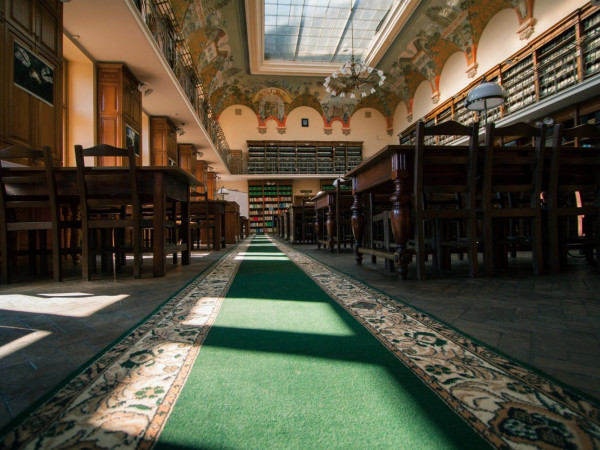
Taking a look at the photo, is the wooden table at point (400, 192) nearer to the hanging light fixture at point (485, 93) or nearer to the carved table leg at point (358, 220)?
the carved table leg at point (358, 220)

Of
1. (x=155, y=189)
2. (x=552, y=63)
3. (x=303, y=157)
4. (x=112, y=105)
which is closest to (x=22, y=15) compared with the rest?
(x=112, y=105)

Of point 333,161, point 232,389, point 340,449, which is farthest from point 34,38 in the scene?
point 333,161

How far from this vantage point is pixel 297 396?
0.94 m

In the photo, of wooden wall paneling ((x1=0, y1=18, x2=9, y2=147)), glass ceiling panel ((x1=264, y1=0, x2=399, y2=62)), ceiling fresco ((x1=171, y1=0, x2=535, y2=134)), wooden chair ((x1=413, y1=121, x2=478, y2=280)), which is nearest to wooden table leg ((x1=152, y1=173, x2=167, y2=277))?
wooden chair ((x1=413, y1=121, x2=478, y2=280))

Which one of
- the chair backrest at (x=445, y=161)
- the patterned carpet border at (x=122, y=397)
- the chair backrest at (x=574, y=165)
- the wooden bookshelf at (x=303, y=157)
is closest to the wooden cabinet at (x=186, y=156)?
the wooden bookshelf at (x=303, y=157)

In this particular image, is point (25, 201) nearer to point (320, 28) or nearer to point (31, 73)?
point (31, 73)

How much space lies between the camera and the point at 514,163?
2943 millimetres

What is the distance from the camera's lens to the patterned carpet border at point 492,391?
0.75 metres

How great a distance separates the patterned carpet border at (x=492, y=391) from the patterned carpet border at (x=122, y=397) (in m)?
0.74

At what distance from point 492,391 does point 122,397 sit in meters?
1.02

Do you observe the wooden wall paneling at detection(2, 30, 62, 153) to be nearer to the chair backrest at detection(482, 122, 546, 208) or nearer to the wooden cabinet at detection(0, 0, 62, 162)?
the wooden cabinet at detection(0, 0, 62, 162)

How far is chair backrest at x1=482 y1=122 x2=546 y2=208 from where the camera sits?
282cm

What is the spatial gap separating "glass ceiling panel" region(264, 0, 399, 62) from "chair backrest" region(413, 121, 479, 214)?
12.5 m

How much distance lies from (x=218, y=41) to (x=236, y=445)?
50.8ft
